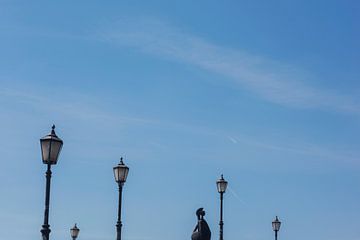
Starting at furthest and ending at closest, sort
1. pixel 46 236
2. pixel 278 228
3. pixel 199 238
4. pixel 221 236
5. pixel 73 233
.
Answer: pixel 278 228 < pixel 73 233 < pixel 221 236 < pixel 199 238 < pixel 46 236

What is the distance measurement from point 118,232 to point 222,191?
858 centimetres

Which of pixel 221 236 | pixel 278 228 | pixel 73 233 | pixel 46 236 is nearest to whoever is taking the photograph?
pixel 46 236

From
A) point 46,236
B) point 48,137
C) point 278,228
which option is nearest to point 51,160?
point 48,137

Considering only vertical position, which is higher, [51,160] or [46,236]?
[51,160]

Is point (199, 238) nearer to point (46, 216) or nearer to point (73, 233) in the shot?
point (46, 216)

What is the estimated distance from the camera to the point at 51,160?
52.4 ft

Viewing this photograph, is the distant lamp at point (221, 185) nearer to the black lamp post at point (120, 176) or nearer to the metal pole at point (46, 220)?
the black lamp post at point (120, 176)

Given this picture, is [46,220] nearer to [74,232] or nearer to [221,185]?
[221,185]

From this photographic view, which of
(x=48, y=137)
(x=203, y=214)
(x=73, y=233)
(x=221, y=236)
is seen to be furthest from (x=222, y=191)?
(x=48, y=137)

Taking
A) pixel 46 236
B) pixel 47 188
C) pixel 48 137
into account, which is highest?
pixel 48 137

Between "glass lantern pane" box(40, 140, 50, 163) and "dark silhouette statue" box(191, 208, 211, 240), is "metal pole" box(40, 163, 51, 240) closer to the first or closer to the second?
"glass lantern pane" box(40, 140, 50, 163)

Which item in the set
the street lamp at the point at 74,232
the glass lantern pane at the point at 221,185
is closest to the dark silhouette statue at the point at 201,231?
the glass lantern pane at the point at 221,185

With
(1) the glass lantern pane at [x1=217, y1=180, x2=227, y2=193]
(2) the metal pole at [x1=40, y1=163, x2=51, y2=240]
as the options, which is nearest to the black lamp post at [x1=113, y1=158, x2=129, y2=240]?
(2) the metal pole at [x1=40, y1=163, x2=51, y2=240]

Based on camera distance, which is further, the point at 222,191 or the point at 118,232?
the point at 222,191
